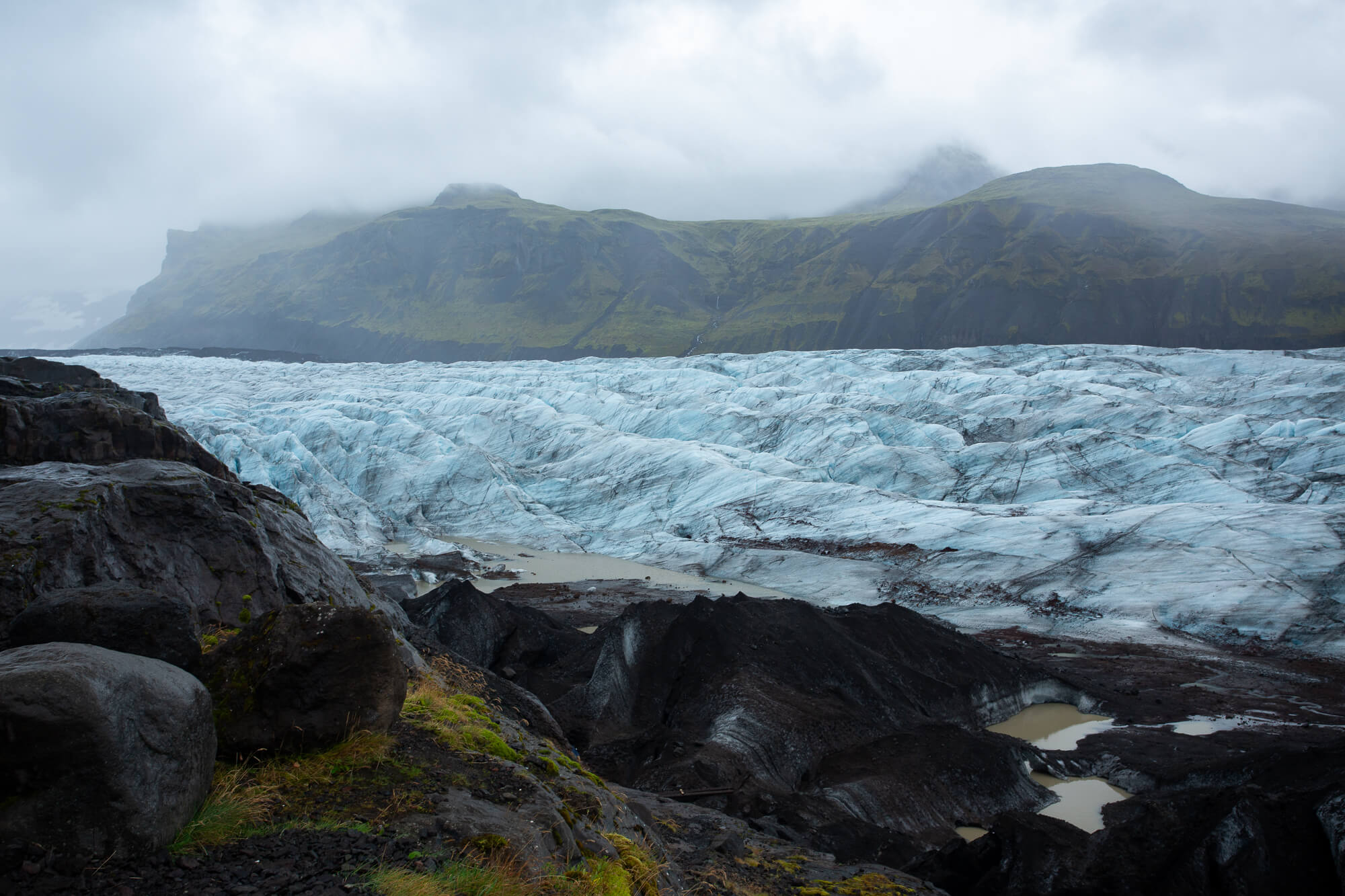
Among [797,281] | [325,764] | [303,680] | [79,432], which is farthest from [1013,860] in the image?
[797,281]

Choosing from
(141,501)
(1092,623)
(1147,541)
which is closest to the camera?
(141,501)

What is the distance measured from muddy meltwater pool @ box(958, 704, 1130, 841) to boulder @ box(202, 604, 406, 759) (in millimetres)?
10474

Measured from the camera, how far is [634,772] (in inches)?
541

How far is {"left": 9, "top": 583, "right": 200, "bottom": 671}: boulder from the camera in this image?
496 cm

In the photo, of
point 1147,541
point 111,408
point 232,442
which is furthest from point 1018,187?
point 111,408

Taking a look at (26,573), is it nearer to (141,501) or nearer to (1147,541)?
(141,501)

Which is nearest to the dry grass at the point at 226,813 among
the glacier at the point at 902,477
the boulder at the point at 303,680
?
the boulder at the point at 303,680

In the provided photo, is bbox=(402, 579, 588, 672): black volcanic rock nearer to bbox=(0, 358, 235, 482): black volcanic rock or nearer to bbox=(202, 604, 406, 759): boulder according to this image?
bbox=(0, 358, 235, 482): black volcanic rock

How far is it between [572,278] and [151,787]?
159 metres

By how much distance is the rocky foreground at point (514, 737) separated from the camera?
13.1ft

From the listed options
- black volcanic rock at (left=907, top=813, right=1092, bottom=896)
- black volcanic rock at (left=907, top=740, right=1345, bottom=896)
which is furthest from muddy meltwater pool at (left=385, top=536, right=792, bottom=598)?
black volcanic rock at (left=907, top=740, right=1345, bottom=896)

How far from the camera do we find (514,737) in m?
7.72

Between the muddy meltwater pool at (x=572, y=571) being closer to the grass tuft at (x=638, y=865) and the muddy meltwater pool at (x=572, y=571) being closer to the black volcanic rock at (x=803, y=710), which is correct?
the black volcanic rock at (x=803, y=710)

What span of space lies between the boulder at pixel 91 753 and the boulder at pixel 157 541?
3710mm
